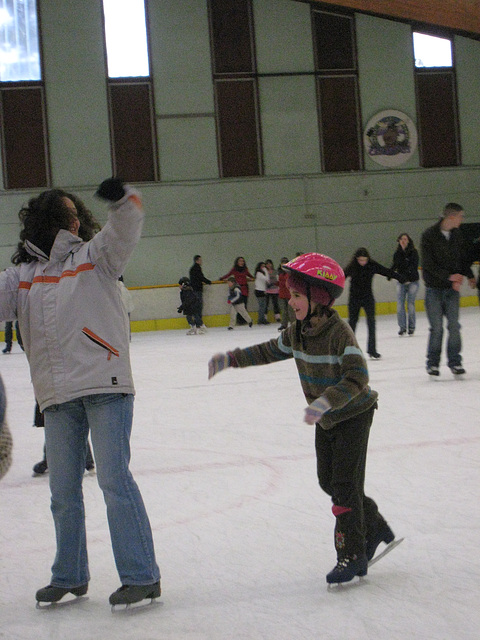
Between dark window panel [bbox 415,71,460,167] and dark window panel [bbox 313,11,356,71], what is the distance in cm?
186

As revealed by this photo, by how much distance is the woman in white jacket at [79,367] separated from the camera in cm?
240

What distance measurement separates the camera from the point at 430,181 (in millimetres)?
19906

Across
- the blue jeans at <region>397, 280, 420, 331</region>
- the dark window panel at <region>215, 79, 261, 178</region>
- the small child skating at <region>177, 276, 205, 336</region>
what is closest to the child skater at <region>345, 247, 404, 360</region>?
the blue jeans at <region>397, 280, 420, 331</region>

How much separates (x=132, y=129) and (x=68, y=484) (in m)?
17.0

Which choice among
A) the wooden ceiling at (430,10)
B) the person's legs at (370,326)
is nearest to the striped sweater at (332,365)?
the person's legs at (370,326)

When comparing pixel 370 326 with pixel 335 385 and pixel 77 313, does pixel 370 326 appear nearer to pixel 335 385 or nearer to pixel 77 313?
pixel 335 385

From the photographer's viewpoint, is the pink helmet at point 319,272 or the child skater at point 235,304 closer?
the pink helmet at point 319,272

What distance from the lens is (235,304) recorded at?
1641 centimetres

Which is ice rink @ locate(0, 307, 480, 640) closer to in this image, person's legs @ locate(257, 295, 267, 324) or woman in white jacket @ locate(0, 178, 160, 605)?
woman in white jacket @ locate(0, 178, 160, 605)

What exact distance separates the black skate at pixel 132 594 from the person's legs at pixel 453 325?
510cm

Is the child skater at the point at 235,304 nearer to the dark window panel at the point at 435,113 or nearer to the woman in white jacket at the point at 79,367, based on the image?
the dark window panel at the point at 435,113

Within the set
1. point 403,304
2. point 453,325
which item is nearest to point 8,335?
point 403,304

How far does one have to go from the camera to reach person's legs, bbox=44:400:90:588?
2.47 metres

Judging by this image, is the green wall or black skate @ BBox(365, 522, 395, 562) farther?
the green wall
